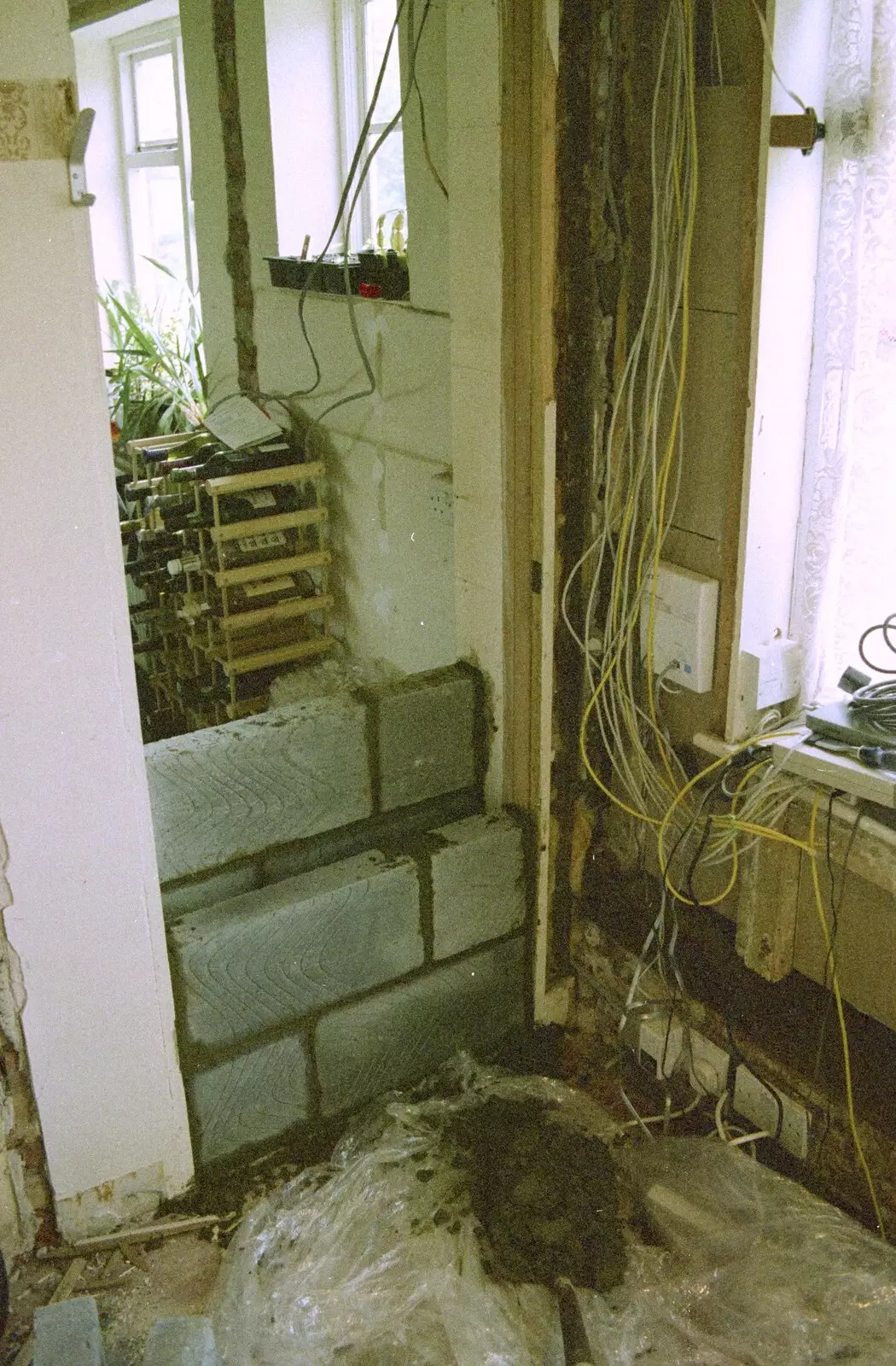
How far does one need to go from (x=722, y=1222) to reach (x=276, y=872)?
3.26ft

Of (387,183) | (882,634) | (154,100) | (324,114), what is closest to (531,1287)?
(882,634)

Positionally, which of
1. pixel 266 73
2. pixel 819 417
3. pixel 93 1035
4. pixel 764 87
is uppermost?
pixel 266 73

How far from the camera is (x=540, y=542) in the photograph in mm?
2178

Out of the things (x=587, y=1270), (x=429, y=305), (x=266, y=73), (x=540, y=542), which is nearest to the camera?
(x=587, y=1270)

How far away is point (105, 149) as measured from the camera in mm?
5344

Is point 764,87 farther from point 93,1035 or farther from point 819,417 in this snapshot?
point 93,1035

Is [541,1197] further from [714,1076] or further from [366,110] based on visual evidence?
[366,110]

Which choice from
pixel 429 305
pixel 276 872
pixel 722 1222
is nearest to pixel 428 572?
pixel 429 305

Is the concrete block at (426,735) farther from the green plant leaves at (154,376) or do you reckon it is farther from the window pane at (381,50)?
the green plant leaves at (154,376)

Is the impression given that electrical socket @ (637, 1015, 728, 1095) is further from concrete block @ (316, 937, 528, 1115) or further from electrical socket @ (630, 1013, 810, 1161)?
concrete block @ (316, 937, 528, 1115)

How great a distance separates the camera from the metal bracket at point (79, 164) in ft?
4.97

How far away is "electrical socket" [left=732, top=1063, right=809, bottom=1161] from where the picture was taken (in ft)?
6.75

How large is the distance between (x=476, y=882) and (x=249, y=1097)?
1.91ft

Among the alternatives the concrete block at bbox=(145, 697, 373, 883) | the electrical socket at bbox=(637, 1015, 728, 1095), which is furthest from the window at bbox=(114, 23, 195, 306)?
the electrical socket at bbox=(637, 1015, 728, 1095)
